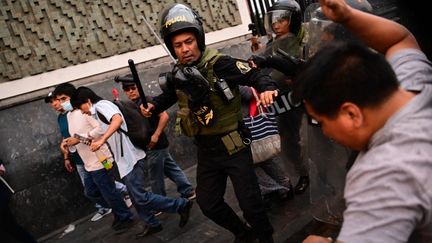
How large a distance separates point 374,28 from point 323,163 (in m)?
1.36

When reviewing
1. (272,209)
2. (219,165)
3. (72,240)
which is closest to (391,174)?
(219,165)

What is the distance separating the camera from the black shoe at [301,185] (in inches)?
151

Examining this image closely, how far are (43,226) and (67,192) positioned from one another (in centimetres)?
52

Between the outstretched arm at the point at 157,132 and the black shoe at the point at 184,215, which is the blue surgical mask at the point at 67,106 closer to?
the outstretched arm at the point at 157,132

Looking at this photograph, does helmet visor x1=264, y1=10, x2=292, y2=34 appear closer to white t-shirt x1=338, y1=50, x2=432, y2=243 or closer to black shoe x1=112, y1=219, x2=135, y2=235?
white t-shirt x1=338, y1=50, x2=432, y2=243

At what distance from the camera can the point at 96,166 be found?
4129 mm

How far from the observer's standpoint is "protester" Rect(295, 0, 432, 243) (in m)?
0.86

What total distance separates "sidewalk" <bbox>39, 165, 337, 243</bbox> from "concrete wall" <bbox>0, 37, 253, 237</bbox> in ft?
0.77

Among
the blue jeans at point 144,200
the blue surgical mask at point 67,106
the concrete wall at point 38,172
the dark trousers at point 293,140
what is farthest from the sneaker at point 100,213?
the dark trousers at point 293,140

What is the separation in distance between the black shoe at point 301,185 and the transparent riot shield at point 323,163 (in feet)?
3.15

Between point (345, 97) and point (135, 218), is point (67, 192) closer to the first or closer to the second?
point (135, 218)

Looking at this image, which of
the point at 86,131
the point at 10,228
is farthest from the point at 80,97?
the point at 10,228

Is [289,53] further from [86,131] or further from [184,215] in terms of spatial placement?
[86,131]

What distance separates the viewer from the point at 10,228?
11.6ft
